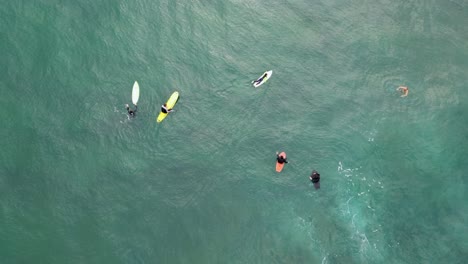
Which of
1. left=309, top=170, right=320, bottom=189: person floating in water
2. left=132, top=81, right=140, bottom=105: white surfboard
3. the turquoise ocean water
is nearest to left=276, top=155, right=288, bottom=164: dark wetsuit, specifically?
the turquoise ocean water

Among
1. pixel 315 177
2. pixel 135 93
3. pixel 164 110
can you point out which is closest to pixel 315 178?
pixel 315 177

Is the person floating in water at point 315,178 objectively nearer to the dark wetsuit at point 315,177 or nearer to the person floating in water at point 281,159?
the dark wetsuit at point 315,177

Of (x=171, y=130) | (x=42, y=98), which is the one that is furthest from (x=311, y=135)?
(x=42, y=98)

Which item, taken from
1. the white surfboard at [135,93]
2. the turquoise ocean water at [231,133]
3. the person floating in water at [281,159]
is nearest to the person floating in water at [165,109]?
the turquoise ocean water at [231,133]

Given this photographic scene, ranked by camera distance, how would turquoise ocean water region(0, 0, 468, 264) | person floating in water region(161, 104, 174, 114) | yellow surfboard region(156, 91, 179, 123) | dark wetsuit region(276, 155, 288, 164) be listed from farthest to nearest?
yellow surfboard region(156, 91, 179, 123) < person floating in water region(161, 104, 174, 114) < dark wetsuit region(276, 155, 288, 164) < turquoise ocean water region(0, 0, 468, 264)

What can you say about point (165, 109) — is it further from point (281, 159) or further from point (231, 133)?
point (281, 159)

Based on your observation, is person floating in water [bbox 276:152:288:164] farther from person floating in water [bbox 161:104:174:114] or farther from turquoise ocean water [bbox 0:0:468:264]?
person floating in water [bbox 161:104:174:114]
